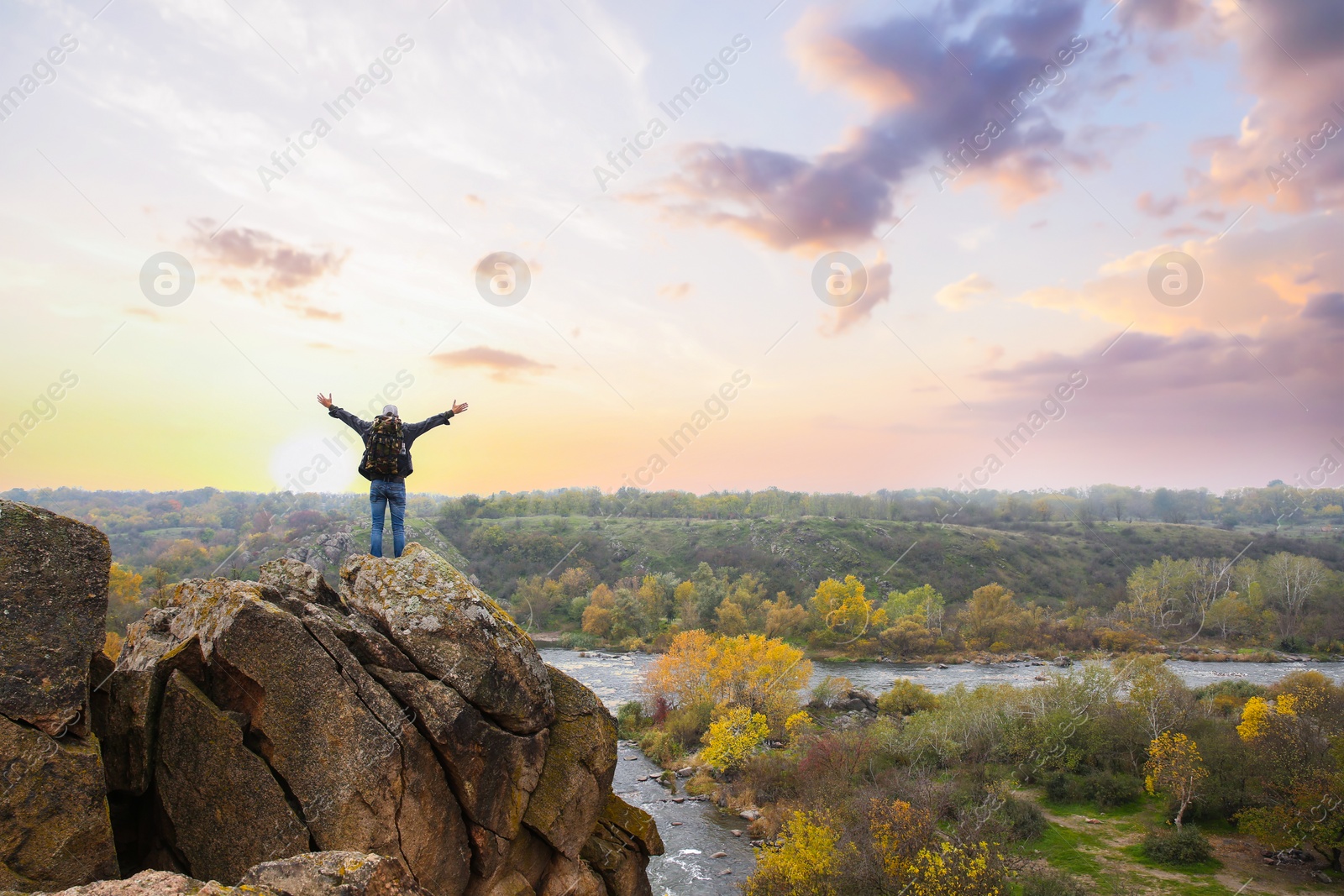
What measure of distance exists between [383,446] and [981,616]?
110629mm

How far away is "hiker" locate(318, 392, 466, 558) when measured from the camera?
48.8 feet

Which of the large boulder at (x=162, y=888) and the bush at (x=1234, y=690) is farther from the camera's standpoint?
the bush at (x=1234, y=690)

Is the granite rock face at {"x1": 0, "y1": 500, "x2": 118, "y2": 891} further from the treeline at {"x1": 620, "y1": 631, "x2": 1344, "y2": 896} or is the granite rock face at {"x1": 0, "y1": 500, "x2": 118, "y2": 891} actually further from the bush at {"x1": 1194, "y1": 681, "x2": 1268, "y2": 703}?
the bush at {"x1": 1194, "y1": 681, "x2": 1268, "y2": 703}

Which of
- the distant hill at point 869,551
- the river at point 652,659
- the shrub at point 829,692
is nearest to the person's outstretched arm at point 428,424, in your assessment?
the river at point 652,659

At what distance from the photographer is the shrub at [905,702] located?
67062 millimetres

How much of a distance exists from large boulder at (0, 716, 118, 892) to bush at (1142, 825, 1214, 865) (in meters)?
52.6

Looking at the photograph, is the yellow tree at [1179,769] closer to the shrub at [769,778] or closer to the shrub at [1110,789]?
the shrub at [1110,789]

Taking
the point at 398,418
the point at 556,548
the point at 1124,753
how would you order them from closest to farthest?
the point at 398,418
the point at 1124,753
the point at 556,548

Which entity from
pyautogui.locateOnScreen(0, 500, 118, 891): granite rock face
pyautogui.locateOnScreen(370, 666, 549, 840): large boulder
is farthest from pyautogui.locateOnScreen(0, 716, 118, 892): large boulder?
pyautogui.locateOnScreen(370, 666, 549, 840): large boulder

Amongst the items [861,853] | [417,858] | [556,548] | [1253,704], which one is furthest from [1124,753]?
[556,548]

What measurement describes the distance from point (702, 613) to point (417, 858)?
10453 cm

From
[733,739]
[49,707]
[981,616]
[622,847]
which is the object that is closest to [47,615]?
[49,707]

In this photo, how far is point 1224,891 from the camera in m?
37.1

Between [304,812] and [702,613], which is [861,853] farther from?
[702,613]
